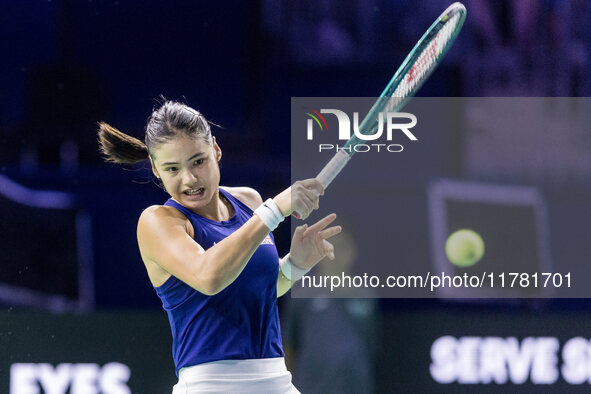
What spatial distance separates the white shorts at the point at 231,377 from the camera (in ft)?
7.45

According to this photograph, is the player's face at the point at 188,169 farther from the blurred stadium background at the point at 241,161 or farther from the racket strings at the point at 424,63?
the blurred stadium background at the point at 241,161

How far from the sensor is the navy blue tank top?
7.48ft

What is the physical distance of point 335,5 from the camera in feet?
14.6

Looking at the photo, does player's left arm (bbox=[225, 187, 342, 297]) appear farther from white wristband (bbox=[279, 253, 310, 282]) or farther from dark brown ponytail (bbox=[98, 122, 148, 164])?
dark brown ponytail (bbox=[98, 122, 148, 164])

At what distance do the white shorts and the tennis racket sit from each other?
2.12ft

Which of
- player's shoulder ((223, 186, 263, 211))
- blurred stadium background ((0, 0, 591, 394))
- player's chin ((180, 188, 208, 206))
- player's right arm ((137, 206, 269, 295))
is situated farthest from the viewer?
blurred stadium background ((0, 0, 591, 394))

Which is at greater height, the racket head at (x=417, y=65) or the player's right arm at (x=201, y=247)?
the racket head at (x=417, y=65)

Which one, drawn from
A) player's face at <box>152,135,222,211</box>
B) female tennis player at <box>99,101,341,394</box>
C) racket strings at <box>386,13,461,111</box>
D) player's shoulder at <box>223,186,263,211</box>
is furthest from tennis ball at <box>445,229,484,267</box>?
player's face at <box>152,135,222,211</box>

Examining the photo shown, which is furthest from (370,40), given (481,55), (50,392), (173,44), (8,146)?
(50,392)

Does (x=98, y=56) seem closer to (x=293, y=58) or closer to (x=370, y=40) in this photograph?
(x=293, y=58)

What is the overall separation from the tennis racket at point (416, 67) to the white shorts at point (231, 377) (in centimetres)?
64

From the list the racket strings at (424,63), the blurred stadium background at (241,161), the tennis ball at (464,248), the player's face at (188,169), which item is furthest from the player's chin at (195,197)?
the tennis ball at (464,248)

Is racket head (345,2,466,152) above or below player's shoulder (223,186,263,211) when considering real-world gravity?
above

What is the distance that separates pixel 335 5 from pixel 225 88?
650 mm
